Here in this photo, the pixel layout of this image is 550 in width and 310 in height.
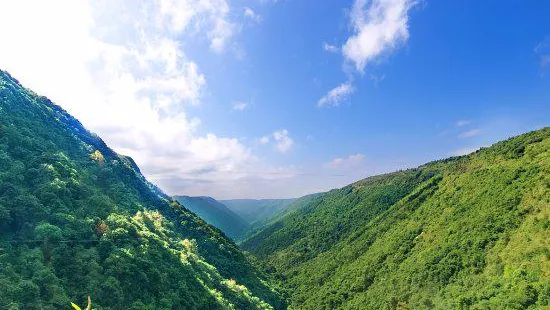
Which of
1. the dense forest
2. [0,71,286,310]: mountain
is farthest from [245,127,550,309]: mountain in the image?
[0,71,286,310]: mountain

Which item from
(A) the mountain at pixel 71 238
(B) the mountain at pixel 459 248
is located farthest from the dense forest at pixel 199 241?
(B) the mountain at pixel 459 248

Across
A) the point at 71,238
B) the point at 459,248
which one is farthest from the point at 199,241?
the point at 459,248

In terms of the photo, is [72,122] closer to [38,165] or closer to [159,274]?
[38,165]

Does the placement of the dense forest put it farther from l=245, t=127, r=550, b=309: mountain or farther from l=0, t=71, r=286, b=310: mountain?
l=245, t=127, r=550, b=309: mountain


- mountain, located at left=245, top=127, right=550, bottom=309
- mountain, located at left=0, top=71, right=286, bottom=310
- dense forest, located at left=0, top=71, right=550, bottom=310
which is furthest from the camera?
mountain, located at left=245, top=127, right=550, bottom=309

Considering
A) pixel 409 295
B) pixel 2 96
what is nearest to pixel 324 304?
pixel 409 295

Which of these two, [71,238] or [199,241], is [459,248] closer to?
[199,241]
